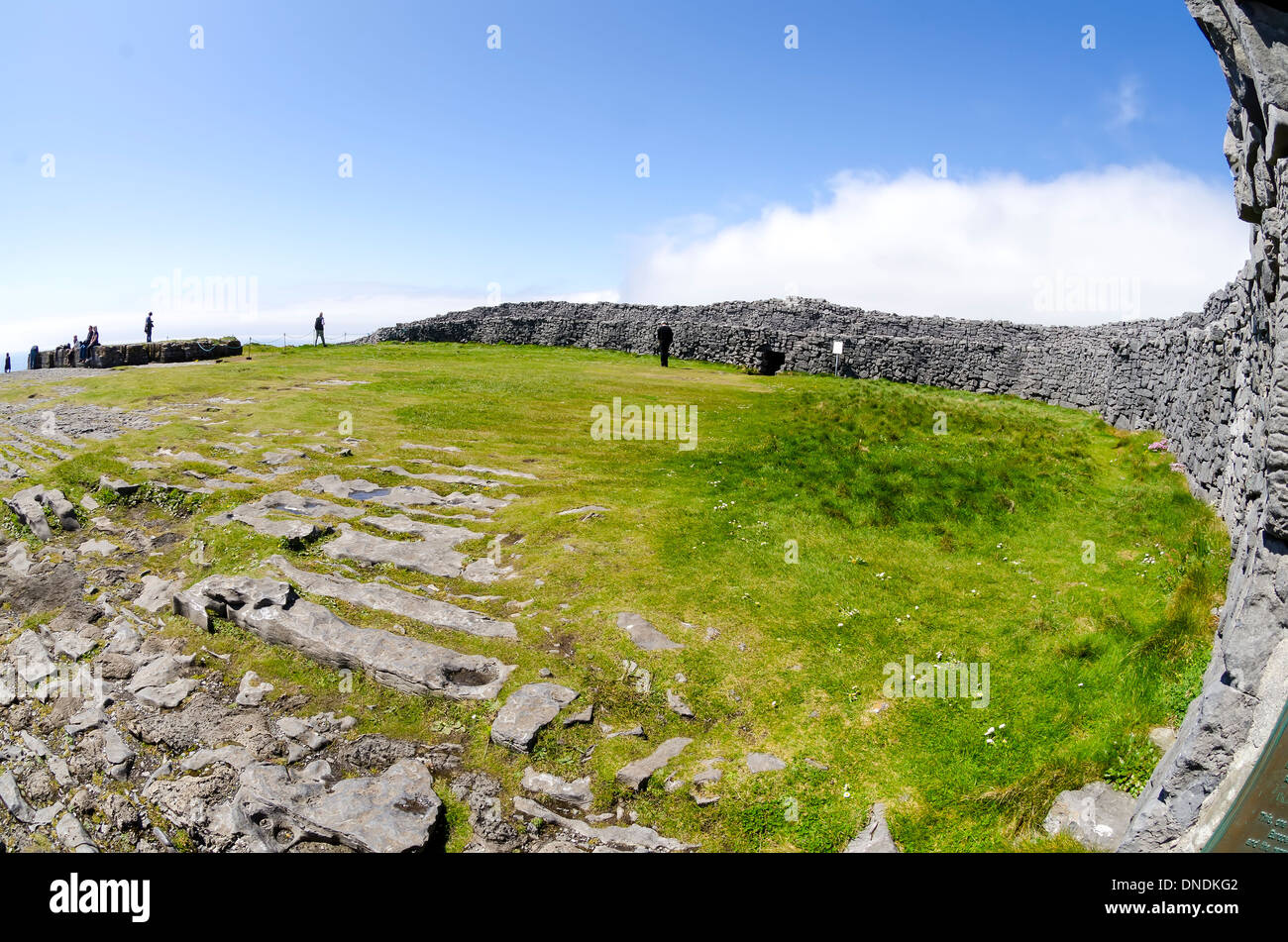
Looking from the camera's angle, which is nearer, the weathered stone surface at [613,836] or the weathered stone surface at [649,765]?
the weathered stone surface at [613,836]

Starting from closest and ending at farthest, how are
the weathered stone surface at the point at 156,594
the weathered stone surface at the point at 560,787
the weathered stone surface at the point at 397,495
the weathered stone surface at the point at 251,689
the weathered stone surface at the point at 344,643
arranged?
1. the weathered stone surface at the point at 560,787
2. the weathered stone surface at the point at 251,689
3. the weathered stone surface at the point at 344,643
4. the weathered stone surface at the point at 156,594
5. the weathered stone surface at the point at 397,495

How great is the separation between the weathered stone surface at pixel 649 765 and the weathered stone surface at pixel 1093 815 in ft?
11.4

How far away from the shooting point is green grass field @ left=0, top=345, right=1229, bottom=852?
7.23 metres

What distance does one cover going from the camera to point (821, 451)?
17.2 m

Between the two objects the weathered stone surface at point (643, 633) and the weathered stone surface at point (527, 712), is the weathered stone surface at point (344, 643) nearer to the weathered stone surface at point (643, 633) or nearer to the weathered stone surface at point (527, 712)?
the weathered stone surface at point (527, 712)

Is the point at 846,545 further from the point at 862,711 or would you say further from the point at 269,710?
the point at 269,710

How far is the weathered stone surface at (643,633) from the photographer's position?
924 centimetres

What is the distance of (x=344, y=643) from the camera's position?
30.2ft

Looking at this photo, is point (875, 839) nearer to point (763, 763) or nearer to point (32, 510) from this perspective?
point (763, 763)

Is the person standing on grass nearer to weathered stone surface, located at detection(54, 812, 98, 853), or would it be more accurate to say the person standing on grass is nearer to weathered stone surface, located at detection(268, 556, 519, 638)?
weathered stone surface, located at detection(268, 556, 519, 638)

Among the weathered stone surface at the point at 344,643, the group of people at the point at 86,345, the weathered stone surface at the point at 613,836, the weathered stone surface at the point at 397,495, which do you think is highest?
the group of people at the point at 86,345

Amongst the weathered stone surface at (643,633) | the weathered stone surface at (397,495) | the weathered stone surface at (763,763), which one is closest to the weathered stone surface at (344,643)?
the weathered stone surface at (643,633)
